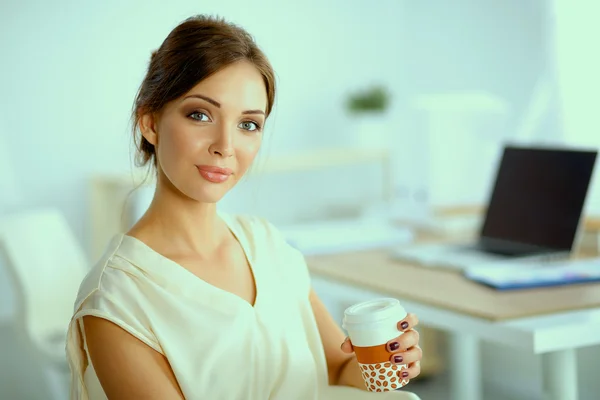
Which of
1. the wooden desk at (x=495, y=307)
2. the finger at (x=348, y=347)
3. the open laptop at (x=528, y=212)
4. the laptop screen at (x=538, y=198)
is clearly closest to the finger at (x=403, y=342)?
the finger at (x=348, y=347)

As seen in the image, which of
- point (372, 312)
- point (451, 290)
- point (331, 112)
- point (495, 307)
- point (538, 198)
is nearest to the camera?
point (372, 312)

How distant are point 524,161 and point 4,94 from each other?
81.7 inches

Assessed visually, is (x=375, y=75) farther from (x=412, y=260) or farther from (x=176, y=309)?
(x=176, y=309)

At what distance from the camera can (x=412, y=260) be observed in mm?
2428

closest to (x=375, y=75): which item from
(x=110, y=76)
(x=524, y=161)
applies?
(x=110, y=76)

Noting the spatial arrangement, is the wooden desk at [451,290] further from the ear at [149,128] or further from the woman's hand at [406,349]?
the ear at [149,128]

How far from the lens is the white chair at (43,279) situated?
2.71 m

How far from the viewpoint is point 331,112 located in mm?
4391

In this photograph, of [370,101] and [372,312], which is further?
[370,101]

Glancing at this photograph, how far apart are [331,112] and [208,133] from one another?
3.04m

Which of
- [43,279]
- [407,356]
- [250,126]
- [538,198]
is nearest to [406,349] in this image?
[407,356]

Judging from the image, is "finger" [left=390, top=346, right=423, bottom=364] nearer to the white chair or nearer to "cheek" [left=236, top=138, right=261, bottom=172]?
"cheek" [left=236, top=138, right=261, bottom=172]

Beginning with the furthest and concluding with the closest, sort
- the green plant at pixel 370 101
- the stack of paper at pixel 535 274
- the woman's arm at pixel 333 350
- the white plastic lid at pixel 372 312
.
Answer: the green plant at pixel 370 101 < the stack of paper at pixel 535 274 < the woman's arm at pixel 333 350 < the white plastic lid at pixel 372 312

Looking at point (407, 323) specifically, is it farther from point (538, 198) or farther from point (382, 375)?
point (538, 198)
